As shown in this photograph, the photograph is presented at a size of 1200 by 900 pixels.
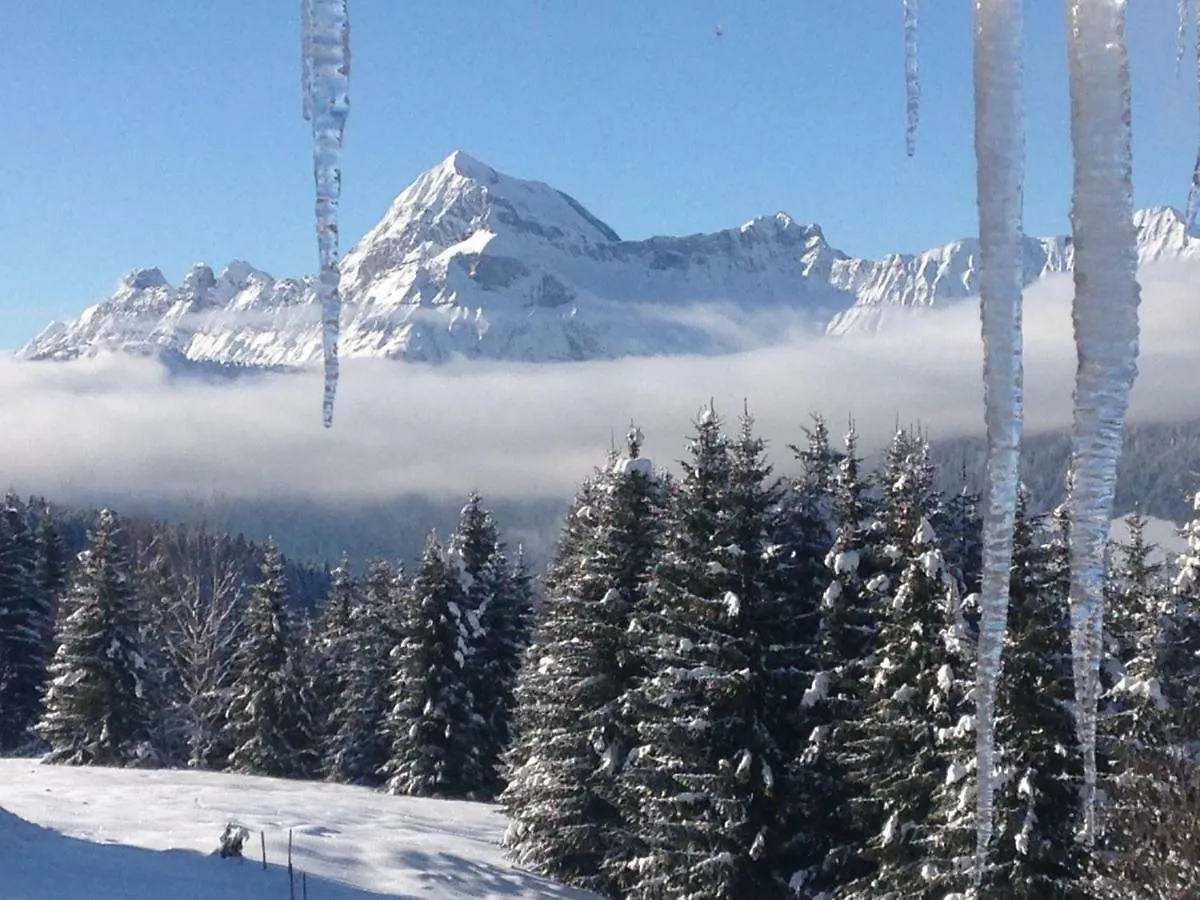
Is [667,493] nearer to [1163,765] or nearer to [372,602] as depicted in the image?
[1163,765]

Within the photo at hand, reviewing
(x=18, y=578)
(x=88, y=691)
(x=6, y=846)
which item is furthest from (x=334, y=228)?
(x=18, y=578)

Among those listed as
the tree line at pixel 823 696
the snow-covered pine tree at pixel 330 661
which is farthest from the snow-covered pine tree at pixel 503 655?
the snow-covered pine tree at pixel 330 661

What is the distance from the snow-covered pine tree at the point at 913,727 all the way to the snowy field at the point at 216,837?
6650mm

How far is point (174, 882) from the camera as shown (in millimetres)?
13766

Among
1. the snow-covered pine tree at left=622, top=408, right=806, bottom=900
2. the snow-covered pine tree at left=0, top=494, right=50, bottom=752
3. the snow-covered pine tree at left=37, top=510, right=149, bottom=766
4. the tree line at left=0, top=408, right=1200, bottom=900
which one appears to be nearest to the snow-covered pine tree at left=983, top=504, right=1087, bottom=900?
the tree line at left=0, top=408, right=1200, bottom=900

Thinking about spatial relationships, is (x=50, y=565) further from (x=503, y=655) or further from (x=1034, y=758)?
(x=1034, y=758)

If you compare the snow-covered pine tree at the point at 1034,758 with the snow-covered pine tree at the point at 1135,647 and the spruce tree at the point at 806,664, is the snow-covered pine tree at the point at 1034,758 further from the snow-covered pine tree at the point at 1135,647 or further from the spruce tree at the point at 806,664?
the spruce tree at the point at 806,664

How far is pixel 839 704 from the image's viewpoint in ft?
66.6

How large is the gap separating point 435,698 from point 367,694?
7.44 m

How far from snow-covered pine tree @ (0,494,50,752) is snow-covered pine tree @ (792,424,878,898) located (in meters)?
35.2

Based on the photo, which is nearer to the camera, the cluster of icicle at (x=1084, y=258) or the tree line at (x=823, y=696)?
the cluster of icicle at (x=1084, y=258)

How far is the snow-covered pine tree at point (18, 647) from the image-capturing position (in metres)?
45.0

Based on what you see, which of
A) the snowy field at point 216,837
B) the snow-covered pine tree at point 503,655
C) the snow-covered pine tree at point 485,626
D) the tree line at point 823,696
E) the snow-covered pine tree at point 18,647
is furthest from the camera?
the snow-covered pine tree at point 18,647

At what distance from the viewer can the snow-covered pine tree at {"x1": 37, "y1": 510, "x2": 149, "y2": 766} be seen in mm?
39031
